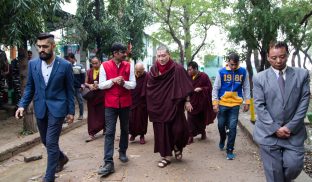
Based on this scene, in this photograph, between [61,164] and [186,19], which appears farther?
[186,19]

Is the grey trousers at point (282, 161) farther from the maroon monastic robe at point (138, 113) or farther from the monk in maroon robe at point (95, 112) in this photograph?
the monk in maroon robe at point (95, 112)

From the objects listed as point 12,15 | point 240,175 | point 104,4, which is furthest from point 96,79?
point 104,4

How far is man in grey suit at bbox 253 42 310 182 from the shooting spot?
3.71m

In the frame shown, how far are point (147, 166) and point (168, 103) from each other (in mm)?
1041

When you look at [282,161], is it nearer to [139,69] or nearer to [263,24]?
[139,69]

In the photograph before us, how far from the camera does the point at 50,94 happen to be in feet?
16.3

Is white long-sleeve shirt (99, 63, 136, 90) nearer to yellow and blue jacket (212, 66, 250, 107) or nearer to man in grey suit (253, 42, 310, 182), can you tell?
yellow and blue jacket (212, 66, 250, 107)

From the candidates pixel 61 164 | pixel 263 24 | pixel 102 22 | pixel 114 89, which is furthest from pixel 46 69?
pixel 102 22

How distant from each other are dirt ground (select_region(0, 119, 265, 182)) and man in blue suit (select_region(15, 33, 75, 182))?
2.18 ft

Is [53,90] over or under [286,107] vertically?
over

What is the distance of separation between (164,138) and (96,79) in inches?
118

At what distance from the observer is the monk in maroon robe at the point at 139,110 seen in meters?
7.91

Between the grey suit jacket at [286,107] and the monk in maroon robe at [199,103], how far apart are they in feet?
14.1

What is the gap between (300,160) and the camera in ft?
12.1
